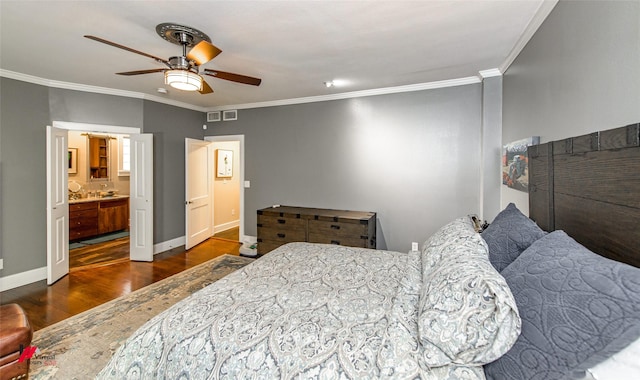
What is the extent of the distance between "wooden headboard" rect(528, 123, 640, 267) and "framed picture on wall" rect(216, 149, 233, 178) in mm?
6076

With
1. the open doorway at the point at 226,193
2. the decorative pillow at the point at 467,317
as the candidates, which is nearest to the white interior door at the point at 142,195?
the open doorway at the point at 226,193

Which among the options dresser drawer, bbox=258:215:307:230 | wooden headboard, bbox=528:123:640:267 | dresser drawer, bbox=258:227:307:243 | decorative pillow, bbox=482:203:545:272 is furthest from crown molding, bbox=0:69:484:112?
decorative pillow, bbox=482:203:545:272

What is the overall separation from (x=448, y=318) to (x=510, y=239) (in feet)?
2.65

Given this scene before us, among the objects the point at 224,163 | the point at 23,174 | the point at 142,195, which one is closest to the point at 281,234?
the point at 142,195

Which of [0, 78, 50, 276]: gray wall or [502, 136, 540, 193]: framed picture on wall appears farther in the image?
[0, 78, 50, 276]: gray wall

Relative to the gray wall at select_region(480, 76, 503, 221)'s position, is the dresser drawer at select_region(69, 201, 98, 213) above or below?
below

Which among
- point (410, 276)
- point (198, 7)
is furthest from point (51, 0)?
point (410, 276)

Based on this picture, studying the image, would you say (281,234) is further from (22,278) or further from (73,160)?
(73,160)

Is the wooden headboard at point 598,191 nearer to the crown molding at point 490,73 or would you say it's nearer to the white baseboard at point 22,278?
the crown molding at point 490,73

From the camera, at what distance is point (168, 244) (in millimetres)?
5098

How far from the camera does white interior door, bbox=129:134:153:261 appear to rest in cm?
453

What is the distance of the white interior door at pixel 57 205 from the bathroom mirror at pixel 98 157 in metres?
2.86

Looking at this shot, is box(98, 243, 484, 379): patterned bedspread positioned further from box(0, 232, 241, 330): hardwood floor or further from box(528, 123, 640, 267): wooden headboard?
box(0, 232, 241, 330): hardwood floor

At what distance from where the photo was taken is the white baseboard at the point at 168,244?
488 centimetres
